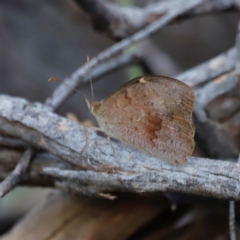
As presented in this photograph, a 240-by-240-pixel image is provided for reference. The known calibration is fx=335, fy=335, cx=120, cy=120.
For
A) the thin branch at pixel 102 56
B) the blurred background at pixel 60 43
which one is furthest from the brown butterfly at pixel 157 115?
the blurred background at pixel 60 43

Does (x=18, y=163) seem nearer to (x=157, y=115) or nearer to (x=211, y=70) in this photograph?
(x=157, y=115)

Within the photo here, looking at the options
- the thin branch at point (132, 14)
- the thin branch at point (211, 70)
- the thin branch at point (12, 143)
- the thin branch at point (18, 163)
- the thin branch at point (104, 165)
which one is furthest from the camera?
the thin branch at point (132, 14)

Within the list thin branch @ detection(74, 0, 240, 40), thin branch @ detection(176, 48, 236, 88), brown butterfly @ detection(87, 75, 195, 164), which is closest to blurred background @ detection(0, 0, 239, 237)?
thin branch @ detection(74, 0, 240, 40)

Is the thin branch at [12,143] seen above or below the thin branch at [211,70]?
below

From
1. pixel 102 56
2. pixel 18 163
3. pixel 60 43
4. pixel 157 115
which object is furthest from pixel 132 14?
pixel 60 43

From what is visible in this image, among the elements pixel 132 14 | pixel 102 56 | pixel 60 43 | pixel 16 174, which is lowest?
pixel 16 174

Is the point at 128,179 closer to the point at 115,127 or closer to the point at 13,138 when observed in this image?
the point at 115,127

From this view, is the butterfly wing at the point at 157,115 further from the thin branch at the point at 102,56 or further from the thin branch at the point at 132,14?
the thin branch at the point at 132,14
